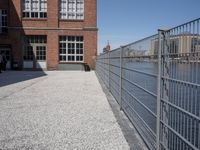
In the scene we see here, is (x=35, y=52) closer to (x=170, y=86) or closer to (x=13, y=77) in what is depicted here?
(x=13, y=77)

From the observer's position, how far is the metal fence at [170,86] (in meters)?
2.99

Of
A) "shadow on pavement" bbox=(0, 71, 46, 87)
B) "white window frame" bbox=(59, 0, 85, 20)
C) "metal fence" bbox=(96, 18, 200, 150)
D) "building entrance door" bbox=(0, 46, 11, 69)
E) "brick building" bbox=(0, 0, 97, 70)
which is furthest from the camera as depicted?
"white window frame" bbox=(59, 0, 85, 20)

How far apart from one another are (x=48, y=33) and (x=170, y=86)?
31732mm

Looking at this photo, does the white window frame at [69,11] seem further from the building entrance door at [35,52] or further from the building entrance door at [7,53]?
the building entrance door at [7,53]

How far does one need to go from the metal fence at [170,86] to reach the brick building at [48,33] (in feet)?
94.2

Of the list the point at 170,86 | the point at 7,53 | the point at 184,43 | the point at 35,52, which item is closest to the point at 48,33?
the point at 35,52

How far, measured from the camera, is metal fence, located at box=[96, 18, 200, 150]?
2990 mm

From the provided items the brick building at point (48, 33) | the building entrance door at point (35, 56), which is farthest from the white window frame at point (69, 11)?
the building entrance door at point (35, 56)

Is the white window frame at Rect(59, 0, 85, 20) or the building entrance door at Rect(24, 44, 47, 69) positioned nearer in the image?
the building entrance door at Rect(24, 44, 47, 69)

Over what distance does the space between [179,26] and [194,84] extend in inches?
29.1

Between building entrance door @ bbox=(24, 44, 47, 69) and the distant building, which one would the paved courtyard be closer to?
the distant building

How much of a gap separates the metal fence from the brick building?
94.2 feet

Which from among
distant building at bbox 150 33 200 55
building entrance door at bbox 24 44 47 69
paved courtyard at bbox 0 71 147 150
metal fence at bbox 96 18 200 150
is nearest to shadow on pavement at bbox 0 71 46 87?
paved courtyard at bbox 0 71 147 150

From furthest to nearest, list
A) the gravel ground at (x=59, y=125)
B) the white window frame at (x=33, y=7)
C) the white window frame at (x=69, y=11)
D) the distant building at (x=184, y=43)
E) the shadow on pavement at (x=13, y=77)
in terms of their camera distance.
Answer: the white window frame at (x=69, y=11) → the white window frame at (x=33, y=7) → the shadow on pavement at (x=13, y=77) → the gravel ground at (x=59, y=125) → the distant building at (x=184, y=43)
